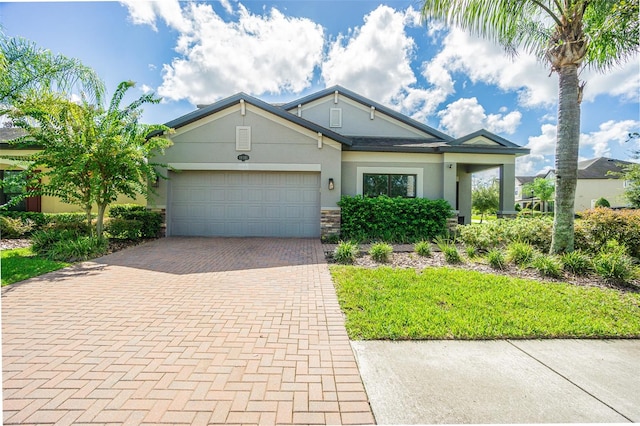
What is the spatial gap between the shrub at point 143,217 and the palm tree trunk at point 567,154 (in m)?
12.3

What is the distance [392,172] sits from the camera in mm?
11586

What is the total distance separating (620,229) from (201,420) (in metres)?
9.63

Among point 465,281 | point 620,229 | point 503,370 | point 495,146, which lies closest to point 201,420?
point 503,370

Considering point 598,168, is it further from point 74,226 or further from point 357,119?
point 74,226

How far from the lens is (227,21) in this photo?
22.6ft

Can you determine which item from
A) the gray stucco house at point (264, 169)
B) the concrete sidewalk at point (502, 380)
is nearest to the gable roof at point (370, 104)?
the gray stucco house at point (264, 169)

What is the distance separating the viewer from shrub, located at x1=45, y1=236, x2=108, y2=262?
7.17m

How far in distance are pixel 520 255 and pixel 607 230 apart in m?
2.47

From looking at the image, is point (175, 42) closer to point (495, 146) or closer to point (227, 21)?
point (227, 21)

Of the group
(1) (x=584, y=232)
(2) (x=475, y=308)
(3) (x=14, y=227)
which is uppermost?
(1) (x=584, y=232)

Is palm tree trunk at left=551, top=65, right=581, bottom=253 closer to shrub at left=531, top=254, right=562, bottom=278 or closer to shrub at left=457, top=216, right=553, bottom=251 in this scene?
shrub at left=531, top=254, right=562, bottom=278

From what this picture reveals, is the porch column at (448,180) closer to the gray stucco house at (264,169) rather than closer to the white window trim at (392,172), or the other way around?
the gray stucco house at (264,169)

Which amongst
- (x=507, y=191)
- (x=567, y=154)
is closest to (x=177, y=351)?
(x=567, y=154)

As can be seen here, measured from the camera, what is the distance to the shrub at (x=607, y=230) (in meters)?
6.76
